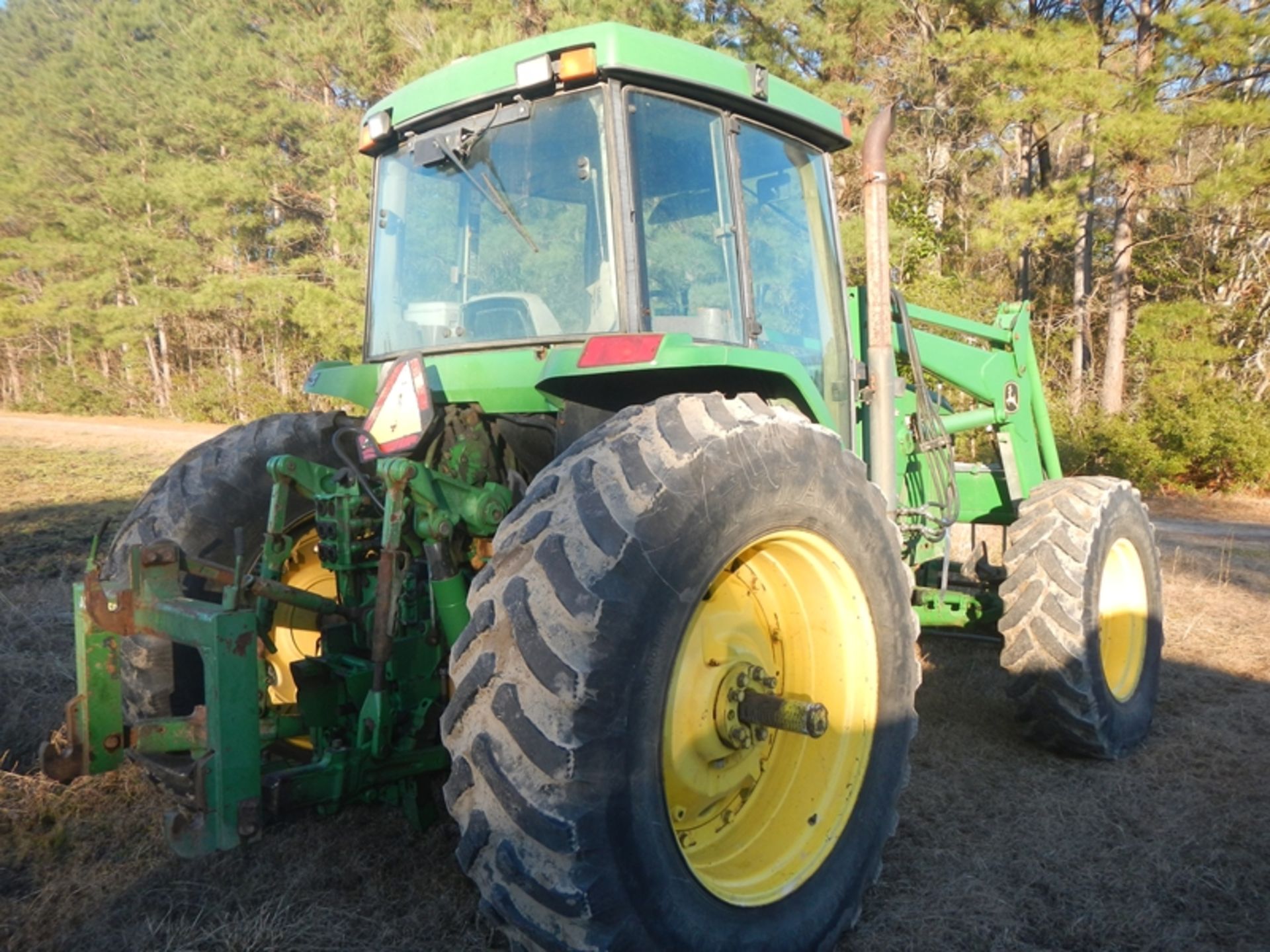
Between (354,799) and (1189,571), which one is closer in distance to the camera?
(354,799)

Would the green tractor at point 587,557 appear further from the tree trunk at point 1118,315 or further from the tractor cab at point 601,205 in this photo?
the tree trunk at point 1118,315

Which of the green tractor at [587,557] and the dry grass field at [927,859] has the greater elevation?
the green tractor at [587,557]

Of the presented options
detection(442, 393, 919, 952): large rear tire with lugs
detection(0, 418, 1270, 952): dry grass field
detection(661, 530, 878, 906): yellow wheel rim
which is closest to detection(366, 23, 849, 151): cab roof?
detection(442, 393, 919, 952): large rear tire with lugs

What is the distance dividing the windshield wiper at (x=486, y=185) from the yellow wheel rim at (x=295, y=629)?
125cm

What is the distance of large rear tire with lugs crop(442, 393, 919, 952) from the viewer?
1872 millimetres

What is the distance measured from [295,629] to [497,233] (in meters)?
1.48

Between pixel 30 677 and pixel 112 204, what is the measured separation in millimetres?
27638

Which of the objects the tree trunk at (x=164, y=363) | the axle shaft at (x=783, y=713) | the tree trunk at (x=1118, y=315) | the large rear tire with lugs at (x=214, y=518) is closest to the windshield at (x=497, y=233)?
the large rear tire with lugs at (x=214, y=518)

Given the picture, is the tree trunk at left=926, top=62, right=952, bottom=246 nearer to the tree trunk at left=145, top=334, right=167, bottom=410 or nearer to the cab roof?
the cab roof

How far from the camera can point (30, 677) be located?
162 inches

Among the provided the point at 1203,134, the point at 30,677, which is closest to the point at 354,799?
the point at 30,677

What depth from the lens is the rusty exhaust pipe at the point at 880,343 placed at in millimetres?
3486

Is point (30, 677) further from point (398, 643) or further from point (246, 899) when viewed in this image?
point (398, 643)

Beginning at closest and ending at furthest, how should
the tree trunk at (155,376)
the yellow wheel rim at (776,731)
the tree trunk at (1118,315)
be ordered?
1. the yellow wheel rim at (776,731)
2. the tree trunk at (1118,315)
3. the tree trunk at (155,376)
